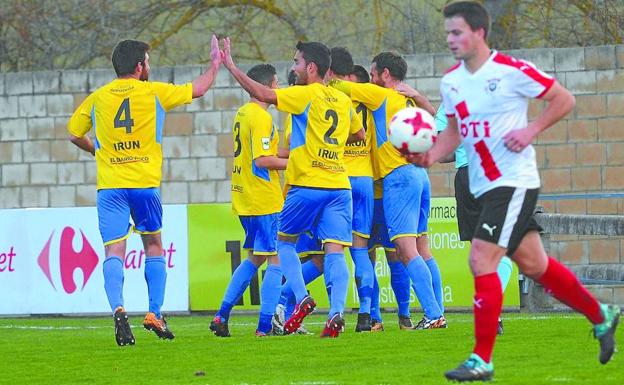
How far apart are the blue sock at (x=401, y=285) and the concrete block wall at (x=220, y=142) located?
17.3ft

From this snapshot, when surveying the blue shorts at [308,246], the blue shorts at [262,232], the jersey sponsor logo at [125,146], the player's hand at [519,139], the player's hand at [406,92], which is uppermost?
the player's hand at [406,92]

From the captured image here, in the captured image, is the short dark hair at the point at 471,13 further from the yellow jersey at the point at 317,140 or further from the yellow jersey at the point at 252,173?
the yellow jersey at the point at 252,173

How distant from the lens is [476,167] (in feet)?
25.0

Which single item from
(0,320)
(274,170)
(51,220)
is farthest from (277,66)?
(274,170)

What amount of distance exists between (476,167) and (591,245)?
1013 cm

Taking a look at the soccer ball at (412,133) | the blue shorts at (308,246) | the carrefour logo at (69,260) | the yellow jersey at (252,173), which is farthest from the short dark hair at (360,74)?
the carrefour logo at (69,260)

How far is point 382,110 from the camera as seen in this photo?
11562 millimetres

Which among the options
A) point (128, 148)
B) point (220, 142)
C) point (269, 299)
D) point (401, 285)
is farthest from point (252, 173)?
point (220, 142)

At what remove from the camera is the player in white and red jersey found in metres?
7.44

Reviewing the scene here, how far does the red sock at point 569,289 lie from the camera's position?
7.68 metres

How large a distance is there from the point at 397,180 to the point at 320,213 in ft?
3.27

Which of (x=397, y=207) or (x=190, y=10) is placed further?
(x=190, y=10)

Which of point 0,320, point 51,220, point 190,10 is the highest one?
point 190,10

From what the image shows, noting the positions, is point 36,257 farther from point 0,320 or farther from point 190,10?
point 190,10
